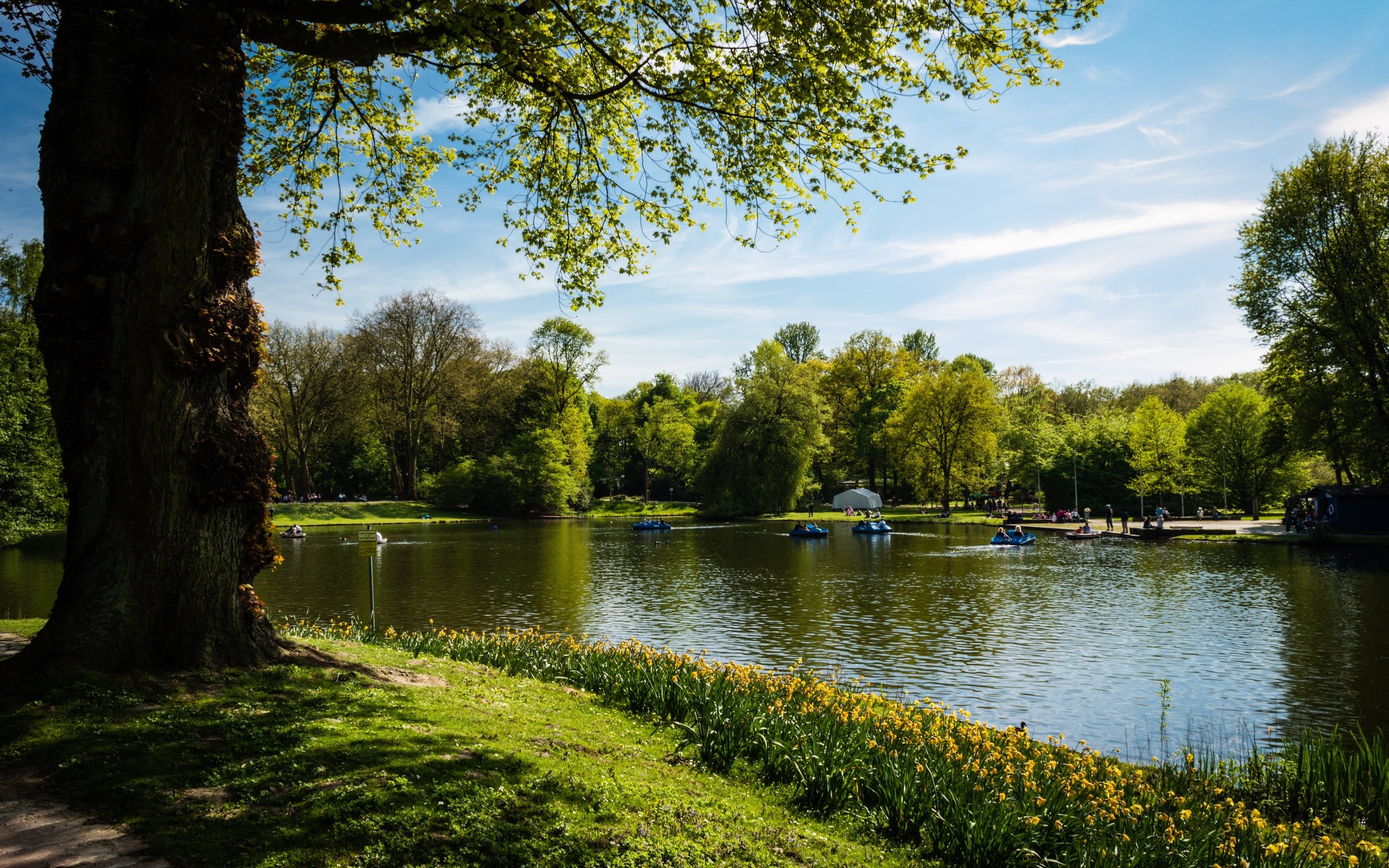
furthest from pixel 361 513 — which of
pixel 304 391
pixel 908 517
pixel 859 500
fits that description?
pixel 908 517

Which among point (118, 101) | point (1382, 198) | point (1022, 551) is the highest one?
point (1382, 198)

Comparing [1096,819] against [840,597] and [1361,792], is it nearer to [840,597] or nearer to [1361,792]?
[1361,792]

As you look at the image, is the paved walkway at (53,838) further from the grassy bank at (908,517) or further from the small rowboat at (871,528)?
the grassy bank at (908,517)

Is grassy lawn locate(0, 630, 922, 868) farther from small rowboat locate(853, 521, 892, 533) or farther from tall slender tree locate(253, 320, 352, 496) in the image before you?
tall slender tree locate(253, 320, 352, 496)

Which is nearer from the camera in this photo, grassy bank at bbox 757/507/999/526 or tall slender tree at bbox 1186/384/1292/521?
tall slender tree at bbox 1186/384/1292/521

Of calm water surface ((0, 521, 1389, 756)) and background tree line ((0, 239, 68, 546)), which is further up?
background tree line ((0, 239, 68, 546))

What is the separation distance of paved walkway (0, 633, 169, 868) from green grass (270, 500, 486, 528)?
5222cm

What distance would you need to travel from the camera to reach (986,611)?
69.8ft

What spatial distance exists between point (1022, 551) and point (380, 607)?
28.7 m

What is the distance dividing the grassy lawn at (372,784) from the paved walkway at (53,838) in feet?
0.32

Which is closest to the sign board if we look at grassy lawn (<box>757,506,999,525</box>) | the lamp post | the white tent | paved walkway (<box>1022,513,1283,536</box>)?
grassy lawn (<box>757,506,999,525</box>)

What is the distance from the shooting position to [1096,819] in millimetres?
5656

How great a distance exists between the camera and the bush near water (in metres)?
5.43

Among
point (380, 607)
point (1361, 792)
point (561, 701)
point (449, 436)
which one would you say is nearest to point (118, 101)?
point (561, 701)
